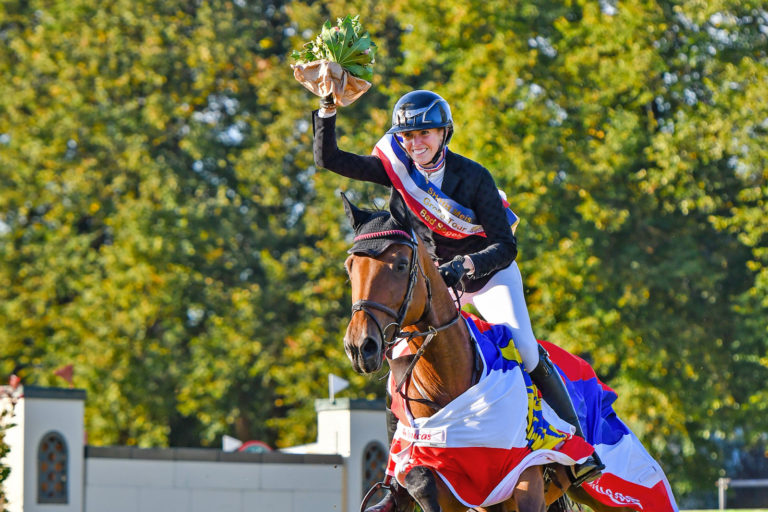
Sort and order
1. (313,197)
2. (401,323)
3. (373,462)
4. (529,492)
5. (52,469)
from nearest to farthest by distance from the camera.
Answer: (401,323)
(529,492)
(52,469)
(373,462)
(313,197)

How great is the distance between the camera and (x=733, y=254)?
1139 inches

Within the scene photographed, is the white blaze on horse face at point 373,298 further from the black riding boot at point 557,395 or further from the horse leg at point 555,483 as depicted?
the horse leg at point 555,483

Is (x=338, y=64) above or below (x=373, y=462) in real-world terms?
above

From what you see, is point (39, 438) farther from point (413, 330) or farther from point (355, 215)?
point (355, 215)

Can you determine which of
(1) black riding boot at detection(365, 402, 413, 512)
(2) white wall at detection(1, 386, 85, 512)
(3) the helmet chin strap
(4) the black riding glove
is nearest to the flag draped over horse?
(1) black riding boot at detection(365, 402, 413, 512)

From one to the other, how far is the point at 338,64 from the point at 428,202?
1048 mm

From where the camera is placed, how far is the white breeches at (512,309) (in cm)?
788

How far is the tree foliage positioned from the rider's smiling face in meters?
18.9

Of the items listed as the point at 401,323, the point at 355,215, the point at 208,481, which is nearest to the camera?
the point at 401,323

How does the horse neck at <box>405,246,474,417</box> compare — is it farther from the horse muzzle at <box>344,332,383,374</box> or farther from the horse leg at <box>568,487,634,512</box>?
the horse leg at <box>568,487,634,512</box>

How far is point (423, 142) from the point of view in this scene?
7.58 m

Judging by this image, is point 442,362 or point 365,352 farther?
point 442,362

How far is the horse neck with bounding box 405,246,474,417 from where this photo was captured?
7121mm

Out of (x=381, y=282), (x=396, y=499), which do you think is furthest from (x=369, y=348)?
(x=396, y=499)
